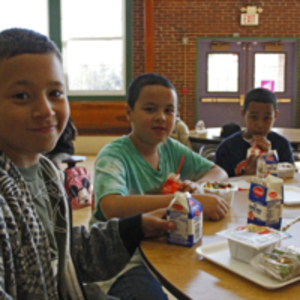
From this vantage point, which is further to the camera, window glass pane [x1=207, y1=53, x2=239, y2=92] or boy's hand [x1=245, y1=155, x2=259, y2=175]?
window glass pane [x1=207, y1=53, x2=239, y2=92]

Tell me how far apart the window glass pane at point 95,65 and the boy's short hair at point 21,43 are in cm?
706

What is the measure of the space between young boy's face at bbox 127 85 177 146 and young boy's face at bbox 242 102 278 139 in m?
0.87

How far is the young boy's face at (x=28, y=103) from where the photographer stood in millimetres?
792

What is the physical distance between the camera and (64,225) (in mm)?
973

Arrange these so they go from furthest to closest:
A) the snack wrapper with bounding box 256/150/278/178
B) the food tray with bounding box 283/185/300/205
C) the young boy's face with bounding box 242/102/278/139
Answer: the young boy's face with bounding box 242/102/278/139, the snack wrapper with bounding box 256/150/278/178, the food tray with bounding box 283/185/300/205

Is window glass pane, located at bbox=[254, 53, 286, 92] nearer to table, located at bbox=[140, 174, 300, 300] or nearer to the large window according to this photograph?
the large window

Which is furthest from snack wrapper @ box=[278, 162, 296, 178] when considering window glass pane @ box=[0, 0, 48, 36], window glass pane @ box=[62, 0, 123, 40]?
window glass pane @ box=[0, 0, 48, 36]

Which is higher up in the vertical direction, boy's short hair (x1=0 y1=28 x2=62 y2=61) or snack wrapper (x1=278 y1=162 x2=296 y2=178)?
boy's short hair (x1=0 y1=28 x2=62 y2=61)

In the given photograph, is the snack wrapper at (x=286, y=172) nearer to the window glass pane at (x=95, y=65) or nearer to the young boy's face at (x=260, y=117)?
the young boy's face at (x=260, y=117)

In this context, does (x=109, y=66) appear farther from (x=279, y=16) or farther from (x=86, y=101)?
(x=279, y=16)

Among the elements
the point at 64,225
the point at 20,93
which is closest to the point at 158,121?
the point at 64,225

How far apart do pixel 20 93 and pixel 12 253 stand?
0.33 meters

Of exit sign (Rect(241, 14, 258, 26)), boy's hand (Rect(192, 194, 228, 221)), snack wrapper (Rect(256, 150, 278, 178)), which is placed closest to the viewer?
boy's hand (Rect(192, 194, 228, 221))

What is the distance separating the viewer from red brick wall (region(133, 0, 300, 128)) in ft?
24.9
